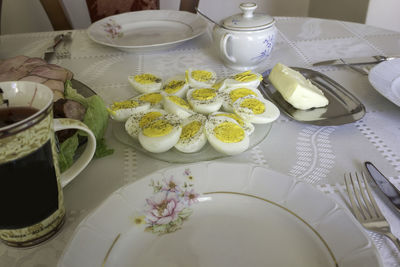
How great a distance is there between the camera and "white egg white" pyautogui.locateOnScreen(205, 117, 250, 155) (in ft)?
1.90

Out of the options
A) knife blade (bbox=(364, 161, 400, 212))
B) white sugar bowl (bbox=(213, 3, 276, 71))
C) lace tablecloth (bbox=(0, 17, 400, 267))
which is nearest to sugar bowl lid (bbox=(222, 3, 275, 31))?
white sugar bowl (bbox=(213, 3, 276, 71))

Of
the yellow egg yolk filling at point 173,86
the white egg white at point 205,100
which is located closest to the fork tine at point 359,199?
the white egg white at point 205,100

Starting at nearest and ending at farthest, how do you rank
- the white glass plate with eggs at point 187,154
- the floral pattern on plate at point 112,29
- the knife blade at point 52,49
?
the white glass plate with eggs at point 187,154
the knife blade at point 52,49
the floral pattern on plate at point 112,29

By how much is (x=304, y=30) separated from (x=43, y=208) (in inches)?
38.1

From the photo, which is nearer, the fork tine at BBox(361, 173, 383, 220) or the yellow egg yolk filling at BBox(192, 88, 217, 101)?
the fork tine at BBox(361, 173, 383, 220)

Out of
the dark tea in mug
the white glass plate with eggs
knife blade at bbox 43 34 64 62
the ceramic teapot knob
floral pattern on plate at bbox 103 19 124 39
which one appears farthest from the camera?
floral pattern on plate at bbox 103 19 124 39

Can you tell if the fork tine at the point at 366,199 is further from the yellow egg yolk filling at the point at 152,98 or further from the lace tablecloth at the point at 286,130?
the yellow egg yolk filling at the point at 152,98

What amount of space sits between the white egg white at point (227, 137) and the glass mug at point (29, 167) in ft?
0.74

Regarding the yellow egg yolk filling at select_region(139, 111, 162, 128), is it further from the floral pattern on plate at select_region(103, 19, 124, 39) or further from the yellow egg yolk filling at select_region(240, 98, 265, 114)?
the floral pattern on plate at select_region(103, 19, 124, 39)

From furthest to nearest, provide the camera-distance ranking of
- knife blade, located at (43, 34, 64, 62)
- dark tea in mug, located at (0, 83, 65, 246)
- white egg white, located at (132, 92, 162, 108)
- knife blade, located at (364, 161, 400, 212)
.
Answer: knife blade, located at (43, 34, 64, 62), white egg white, located at (132, 92, 162, 108), knife blade, located at (364, 161, 400, 212), dark tea in mug, located at (0, 83, 65, 246)

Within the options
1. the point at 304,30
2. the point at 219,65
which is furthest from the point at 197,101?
the point at 304,30

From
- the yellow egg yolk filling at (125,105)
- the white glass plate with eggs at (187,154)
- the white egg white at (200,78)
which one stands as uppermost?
the white egg white at (200,78)

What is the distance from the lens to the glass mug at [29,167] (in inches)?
14.8

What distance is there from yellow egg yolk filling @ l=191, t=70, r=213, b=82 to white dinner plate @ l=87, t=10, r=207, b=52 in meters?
0.26
